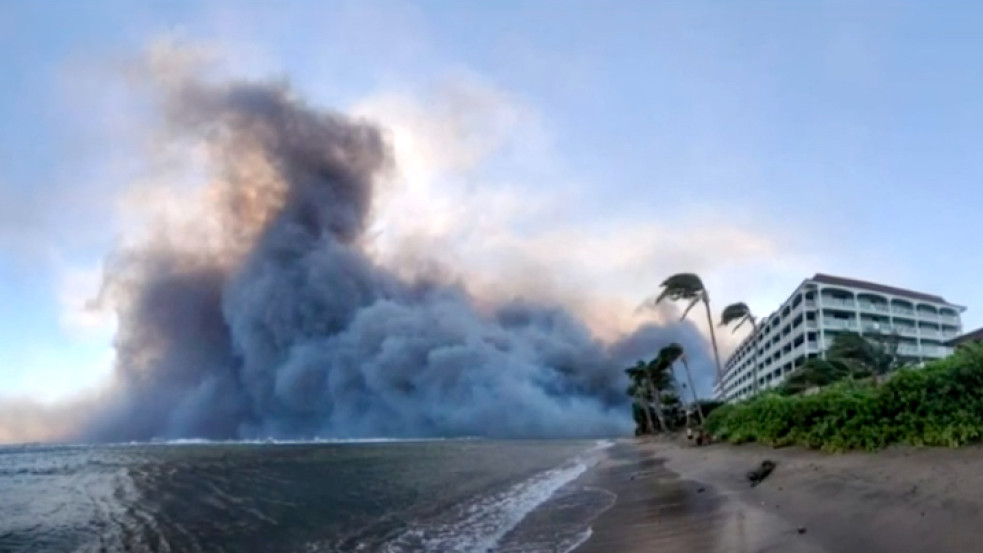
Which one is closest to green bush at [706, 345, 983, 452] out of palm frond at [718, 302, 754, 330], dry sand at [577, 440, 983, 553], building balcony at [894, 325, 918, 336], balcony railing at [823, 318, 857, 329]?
dry sand at [577, 440, 983, 553]

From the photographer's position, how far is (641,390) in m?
111

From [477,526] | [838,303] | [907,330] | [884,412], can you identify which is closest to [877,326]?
[838,303]

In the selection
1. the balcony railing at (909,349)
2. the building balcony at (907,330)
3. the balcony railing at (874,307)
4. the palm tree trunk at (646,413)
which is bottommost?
the palm tree trunk at (646,413)

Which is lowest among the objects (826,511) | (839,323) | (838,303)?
(826,511)

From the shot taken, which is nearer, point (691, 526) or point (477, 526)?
point (691, 526)

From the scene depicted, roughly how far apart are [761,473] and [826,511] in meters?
7.66

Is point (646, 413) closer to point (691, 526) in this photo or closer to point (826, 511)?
point (691, 526)

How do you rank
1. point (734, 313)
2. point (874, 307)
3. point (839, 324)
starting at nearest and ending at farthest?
1. point (734, 313)
2. point (839, 324)
3. point (874, 307)

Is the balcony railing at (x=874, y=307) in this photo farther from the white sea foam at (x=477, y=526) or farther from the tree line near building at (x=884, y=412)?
the white sea foam at (x=477, y=526)

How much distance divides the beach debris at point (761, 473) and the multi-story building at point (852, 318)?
72167mm

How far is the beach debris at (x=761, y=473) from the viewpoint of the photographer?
60.1ft

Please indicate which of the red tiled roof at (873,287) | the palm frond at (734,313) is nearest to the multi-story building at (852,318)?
the red tiled roof at (873,287)

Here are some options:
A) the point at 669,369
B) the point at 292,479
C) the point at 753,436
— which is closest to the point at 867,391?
the point at 753,436

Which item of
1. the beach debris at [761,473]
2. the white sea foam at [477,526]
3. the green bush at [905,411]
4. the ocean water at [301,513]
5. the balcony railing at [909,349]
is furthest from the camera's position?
the balcony railing at [909,349]
